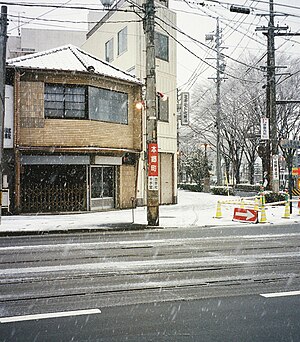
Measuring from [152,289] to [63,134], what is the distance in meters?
16.5

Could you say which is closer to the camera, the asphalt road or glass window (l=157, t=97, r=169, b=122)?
the asphalt road

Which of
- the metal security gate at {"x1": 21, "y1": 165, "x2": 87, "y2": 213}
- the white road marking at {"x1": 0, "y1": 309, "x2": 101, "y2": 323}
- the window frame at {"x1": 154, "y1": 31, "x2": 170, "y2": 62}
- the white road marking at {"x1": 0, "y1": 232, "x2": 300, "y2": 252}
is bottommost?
the white road marking at {"x1": 0, "y1": 232, "x2": 300, "y2": 252}

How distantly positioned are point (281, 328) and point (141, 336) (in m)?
1.67

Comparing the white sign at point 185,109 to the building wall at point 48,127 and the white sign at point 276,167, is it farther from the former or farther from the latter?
the building wall at point 48,127

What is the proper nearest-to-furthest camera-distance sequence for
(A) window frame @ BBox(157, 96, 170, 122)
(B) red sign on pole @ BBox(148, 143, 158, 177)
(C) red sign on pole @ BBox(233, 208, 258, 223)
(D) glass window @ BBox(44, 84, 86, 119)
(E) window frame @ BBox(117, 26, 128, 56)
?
(B) red sign on pole @ BBox(148, 143, 158, 177)
(C) red sign on pole @ BBox(233, 208, 258, 223)
(D) glass window @ BBox(44, 84, 86, 119)
(A) window frame @ BBox(157, 96, 170, 122)
(E) window frame @ BBox(117, 26, 128, 56)

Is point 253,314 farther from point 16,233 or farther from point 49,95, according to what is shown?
point 49,95

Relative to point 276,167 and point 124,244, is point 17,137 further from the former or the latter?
point 276,167

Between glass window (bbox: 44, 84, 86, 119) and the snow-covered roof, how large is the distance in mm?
963

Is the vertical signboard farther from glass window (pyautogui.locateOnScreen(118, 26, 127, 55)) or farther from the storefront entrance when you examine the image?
glass window (pyautogui.locateOnScreen(118, 26, 127, 55))

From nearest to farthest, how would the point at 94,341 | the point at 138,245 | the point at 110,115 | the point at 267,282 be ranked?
the point at 94,341, the point at 267,282, the point at 138,245, the point at 110,115

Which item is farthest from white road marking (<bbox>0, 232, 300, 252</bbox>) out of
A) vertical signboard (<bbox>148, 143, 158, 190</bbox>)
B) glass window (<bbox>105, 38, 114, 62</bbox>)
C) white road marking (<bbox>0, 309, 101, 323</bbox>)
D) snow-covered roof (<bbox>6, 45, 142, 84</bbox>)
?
glass window (<bbox>105, 38, 114, 62</bbox>)

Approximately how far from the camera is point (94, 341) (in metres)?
5.16

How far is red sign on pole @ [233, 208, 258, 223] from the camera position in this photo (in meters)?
19.7

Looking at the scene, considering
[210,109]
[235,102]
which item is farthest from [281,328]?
[210,109]
